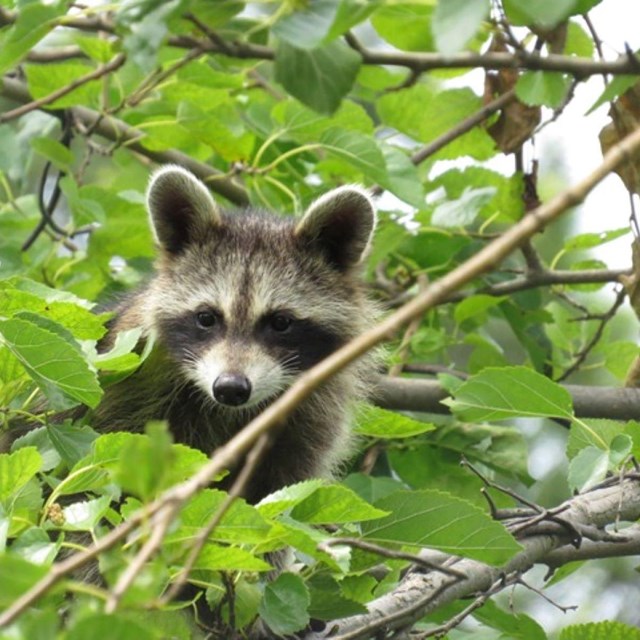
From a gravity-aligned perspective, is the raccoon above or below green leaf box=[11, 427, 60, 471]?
below

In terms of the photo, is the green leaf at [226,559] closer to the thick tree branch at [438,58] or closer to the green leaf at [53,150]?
the thick tree branch at [438,58]

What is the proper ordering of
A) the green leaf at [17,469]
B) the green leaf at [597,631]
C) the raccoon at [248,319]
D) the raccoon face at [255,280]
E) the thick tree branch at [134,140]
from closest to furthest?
1. the green leaf at [17,469]
2. the green leaf at [597,631]
3. the raccoon at [248,319]
4. the raccoon face at [255,280]
5. the thick tree branch at [134,140]

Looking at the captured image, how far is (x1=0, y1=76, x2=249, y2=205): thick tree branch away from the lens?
6656 mm

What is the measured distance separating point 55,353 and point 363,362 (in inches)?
101

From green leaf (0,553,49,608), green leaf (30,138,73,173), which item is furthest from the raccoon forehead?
green leaf (0,553,49,608)

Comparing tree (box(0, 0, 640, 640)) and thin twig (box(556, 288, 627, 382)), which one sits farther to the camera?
thin twig (box(556, 288, 627, 382))

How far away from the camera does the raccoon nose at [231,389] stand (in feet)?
16.7

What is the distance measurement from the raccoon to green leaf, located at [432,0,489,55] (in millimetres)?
2546

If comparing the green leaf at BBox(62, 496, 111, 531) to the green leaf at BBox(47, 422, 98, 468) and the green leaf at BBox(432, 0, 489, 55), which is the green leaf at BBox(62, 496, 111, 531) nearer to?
the green leaf at BBox(47, 422, 98, 468)

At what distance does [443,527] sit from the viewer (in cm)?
365

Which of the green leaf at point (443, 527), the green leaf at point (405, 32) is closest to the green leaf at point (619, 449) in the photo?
the green leaf at point (443, 527)

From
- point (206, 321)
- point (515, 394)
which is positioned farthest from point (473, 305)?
point (515, 394)

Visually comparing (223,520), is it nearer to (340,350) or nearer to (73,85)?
(340,350)

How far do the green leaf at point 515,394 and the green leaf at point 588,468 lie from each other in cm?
15
